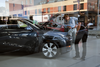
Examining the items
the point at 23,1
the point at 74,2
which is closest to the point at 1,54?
the point at 23,1

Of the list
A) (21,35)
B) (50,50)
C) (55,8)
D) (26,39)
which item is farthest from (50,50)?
(55,8)

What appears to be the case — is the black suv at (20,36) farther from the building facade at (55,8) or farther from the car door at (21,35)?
the building facade at (55,8)

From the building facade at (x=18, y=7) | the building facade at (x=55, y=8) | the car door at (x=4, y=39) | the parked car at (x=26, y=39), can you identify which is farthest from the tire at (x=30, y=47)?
the building facade at (x=55, y=8)

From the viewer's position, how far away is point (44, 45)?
3.68m

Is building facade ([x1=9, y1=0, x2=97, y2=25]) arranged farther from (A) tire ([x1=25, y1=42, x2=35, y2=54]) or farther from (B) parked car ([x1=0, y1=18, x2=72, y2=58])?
(A) tire ([x1=25, y1=42, x2=35, y2=54])

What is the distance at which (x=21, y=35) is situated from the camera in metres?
3.48

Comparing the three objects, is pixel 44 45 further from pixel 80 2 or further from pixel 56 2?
pixel 80 2

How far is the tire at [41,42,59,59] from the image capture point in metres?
3.66

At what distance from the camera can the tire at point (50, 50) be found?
12.0 ft

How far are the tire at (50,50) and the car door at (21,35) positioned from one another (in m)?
0.39

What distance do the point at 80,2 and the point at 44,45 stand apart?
304cm

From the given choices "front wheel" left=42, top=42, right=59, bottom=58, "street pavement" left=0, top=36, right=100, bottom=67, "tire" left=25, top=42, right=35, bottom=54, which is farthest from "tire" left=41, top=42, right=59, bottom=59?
"tire" left=25, top=42, right=35, bottom=54

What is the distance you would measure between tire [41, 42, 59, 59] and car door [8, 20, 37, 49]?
1.29ft

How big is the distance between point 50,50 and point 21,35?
1.00 meters
